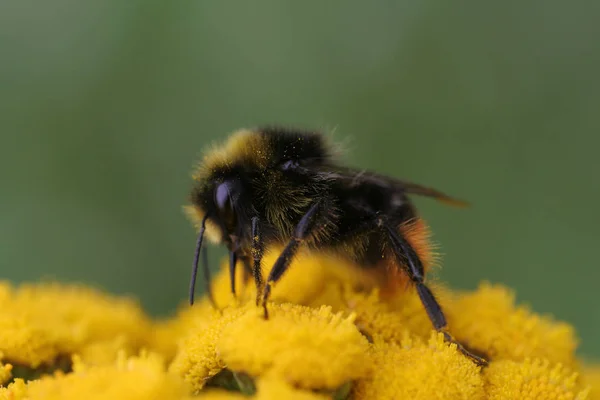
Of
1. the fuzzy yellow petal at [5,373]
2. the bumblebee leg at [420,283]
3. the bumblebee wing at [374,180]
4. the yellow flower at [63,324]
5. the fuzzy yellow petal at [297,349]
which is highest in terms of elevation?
the bumblebee wing at [374,180]

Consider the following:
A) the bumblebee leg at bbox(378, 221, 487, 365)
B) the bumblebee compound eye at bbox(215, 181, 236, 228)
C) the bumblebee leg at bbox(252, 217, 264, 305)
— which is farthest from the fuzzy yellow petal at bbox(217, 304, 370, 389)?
the bumblebee compound eye at bbox(215, 181, 236, 228)

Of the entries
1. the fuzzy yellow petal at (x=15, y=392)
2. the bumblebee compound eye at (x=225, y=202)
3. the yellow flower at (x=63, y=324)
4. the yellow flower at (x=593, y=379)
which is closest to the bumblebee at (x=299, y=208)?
the bumblebee compound eye at (x=225, y=202)

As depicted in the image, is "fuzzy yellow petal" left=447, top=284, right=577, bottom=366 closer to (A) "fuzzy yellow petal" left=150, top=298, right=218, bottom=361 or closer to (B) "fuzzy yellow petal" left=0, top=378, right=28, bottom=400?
(A) "fuzzy yellow petal" left=150, top=298, right=218, bottom=361

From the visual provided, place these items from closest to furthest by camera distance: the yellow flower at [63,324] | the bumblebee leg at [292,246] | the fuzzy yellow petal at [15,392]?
the fuzzy yellow petal at [15,392] → the bumblebee leg at [292,246] → the yellow flower at [63,324]

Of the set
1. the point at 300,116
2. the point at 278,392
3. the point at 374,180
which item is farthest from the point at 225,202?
the point at 300,116

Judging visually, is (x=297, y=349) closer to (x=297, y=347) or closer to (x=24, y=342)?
(x=297, y=347)

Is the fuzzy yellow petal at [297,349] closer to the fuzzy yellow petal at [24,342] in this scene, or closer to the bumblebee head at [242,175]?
the bumblebee head at [242,175]

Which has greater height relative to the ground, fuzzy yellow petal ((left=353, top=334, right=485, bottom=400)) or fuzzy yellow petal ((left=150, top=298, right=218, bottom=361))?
fuzzy yellow petal ((left=150, top=298, right=218, bottom=361))
